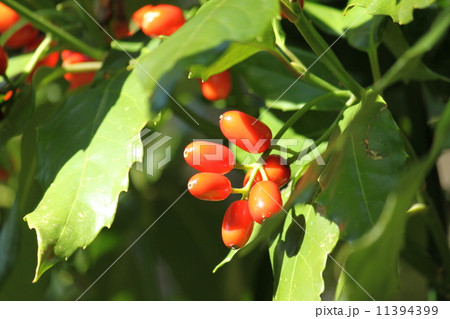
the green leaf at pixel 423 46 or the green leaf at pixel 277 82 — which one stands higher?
the green leaf at pixel 423 46

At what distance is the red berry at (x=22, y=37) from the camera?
853 mm

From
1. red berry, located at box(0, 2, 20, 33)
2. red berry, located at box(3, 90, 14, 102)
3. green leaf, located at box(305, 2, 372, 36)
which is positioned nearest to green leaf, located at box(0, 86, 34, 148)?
red berry, located at box(3, 90, 14, 102)

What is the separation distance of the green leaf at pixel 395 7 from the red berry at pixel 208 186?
0.66 ft

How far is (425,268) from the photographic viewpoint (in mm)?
770

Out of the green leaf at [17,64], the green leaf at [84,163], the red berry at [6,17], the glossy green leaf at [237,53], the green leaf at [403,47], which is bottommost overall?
the green leaf at [403,47]

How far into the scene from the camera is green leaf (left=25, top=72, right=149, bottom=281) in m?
0.62

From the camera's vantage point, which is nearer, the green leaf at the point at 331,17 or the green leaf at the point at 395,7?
the green leaf at the point at 395,7

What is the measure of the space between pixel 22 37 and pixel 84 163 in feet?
0.95

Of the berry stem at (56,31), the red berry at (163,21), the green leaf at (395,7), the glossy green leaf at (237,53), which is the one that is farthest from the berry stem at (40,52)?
the green leaf at (395,7)
